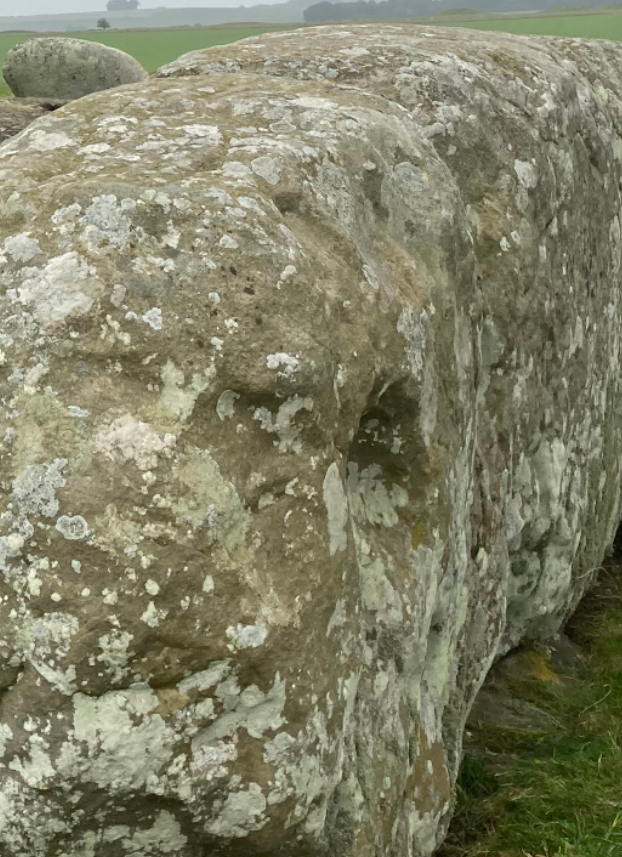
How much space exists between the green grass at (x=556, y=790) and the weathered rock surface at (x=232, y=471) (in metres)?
0.47

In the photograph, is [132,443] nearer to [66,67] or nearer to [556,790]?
[556,790]

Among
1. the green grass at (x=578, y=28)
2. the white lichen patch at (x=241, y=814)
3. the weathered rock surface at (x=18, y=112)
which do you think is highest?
the white lichen patch at (x=241, y=814)

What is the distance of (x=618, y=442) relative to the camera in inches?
263

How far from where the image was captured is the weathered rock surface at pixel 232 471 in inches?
100

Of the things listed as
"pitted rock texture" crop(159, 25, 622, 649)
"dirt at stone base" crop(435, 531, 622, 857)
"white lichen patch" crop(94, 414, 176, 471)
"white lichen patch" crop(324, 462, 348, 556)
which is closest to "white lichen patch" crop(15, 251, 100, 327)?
"white lichen patch" crop(94, 414, 176, 471)

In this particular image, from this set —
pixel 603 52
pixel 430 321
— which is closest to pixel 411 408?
pixel 430 321

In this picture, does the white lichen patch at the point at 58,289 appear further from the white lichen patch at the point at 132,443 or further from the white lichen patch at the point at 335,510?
the white lichen patch at the point at 335,510

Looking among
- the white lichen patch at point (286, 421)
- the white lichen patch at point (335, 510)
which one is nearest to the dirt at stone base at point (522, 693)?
the white lichen patch at point (335, 510)

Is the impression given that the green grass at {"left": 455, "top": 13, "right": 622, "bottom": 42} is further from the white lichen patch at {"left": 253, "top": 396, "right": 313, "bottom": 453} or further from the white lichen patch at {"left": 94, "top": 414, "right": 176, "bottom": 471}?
the white lichen patch at {"left": 94, "top": 414, "right": 176, "bottom": 471}

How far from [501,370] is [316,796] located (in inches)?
95.2

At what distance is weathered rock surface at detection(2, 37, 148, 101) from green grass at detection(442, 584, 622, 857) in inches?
773

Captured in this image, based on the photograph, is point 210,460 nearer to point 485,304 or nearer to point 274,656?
point 274,656

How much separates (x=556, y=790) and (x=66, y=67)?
2119cm

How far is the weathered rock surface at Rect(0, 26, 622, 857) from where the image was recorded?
2.55 m
